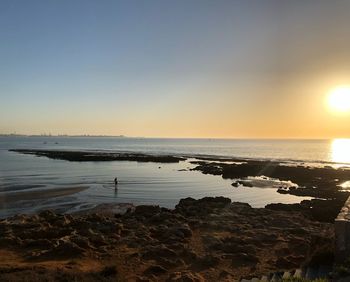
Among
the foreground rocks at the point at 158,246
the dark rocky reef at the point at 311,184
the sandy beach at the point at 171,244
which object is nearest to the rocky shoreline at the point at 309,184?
the dark rocky reef at the point at 311,184

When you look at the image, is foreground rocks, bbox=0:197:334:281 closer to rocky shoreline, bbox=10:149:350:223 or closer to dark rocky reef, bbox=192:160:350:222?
dark rocky reef, bbox=192:160:350:222

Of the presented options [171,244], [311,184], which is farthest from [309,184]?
[171,244]

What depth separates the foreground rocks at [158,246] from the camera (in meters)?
14.0

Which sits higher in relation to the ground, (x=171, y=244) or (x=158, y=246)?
(x=158, y=246)

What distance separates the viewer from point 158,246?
17.2m

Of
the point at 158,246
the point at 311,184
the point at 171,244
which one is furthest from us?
the point at 311,184

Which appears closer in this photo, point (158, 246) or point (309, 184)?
point (158, 246)

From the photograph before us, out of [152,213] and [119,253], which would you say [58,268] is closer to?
[119,253]

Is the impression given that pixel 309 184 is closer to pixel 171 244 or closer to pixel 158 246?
pixel 171 244

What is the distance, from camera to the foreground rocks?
1403cm

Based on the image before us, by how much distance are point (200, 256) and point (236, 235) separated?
4.35 metres

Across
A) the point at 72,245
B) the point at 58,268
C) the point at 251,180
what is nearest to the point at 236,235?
the point at 72,245

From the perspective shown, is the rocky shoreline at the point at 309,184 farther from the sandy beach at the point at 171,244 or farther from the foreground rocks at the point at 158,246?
the foreground rocks at the point at 158,246

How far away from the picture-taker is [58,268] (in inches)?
546
